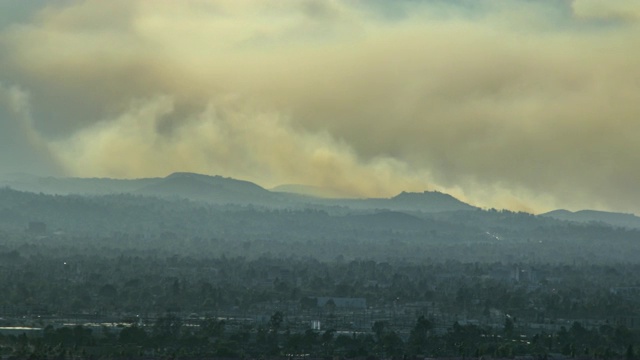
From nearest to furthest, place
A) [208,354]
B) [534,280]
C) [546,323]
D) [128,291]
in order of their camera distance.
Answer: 1. [208,354]
2. [546,323]
3. [128,291]
4. [534,280]

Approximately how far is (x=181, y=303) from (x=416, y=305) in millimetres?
23016

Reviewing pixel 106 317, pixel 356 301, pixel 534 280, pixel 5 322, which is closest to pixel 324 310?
pixel 356 301

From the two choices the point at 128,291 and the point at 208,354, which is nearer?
the point at 208,354

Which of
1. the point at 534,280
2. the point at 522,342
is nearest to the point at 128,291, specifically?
the point at 522,342

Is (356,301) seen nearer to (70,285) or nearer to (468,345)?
(70,285)

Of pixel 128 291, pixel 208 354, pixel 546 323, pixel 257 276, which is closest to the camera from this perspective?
pixel 208 354

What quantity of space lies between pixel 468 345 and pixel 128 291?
4774 cm

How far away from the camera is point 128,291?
142875mm

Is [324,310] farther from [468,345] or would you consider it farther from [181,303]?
[468,345]

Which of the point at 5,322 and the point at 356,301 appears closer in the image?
the point at 5,322

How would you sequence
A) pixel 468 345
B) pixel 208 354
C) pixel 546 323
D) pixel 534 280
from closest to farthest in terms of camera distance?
pixel 208 354, pixel 468 345, pixel 546 323, pixel 534 280

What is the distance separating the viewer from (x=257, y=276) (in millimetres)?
175250

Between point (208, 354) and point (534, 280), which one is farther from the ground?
point (534, 280)

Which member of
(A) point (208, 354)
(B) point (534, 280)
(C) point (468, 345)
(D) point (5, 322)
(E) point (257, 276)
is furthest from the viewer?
(B) point (534, 280)
